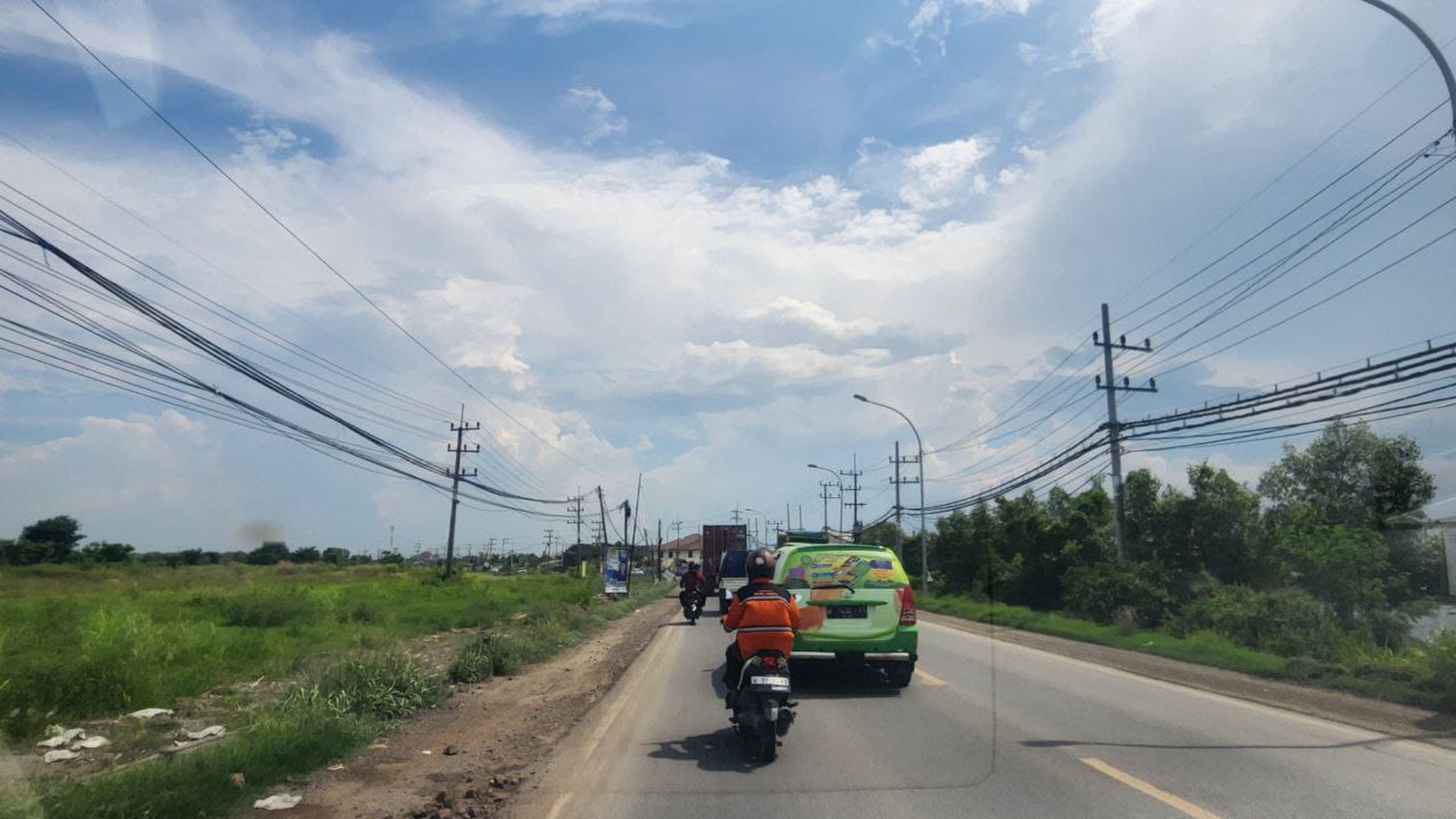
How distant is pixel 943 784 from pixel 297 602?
24.6m

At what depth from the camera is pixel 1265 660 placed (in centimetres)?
1788

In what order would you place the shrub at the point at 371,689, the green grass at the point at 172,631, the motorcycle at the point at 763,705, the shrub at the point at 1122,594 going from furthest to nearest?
the shrub at the point at 1122,594 < the green grass at the point at 172,631 < the shrub at the point at 371,689 < the motorcycle at the point at 763,705

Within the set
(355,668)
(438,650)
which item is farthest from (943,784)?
(438,650)

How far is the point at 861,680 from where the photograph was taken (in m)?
13.9

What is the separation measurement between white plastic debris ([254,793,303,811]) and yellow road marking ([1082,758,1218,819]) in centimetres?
638

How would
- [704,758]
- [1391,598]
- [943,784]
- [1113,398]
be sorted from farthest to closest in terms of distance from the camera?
[1113,398] < [1391,598] < [704,758] < [943,784]

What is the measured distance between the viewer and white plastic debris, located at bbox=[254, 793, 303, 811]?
6.98 m

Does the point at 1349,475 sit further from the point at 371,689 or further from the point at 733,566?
the point at 371,689

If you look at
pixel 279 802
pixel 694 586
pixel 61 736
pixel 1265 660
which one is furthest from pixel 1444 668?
pixel 694 586

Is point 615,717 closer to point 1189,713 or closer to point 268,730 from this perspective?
point 268,730

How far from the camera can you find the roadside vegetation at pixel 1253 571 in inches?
703

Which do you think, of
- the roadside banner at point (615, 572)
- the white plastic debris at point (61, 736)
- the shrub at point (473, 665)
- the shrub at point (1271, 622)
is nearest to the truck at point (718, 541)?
the roadside banner at point (615, 572)

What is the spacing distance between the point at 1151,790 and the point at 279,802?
6.58m

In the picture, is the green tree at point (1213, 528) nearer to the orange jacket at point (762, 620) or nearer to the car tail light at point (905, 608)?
the car tail light at point (905, 608)
